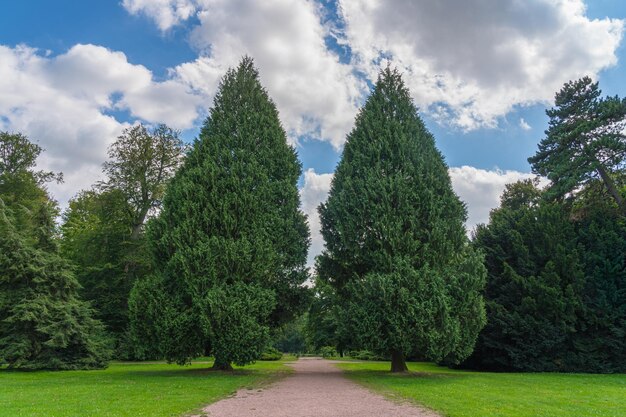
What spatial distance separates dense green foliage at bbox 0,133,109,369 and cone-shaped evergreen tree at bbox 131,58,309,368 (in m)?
6.16

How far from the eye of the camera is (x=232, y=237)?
19.9 metres

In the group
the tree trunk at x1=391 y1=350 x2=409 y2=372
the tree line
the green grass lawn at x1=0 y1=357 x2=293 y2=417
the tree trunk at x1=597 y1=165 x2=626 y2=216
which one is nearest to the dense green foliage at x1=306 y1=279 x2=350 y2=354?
the tree line

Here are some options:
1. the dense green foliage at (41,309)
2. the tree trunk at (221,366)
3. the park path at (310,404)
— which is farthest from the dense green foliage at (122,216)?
the park path at (310,404)

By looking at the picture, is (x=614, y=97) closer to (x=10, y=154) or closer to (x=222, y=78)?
(x=222, y=78)

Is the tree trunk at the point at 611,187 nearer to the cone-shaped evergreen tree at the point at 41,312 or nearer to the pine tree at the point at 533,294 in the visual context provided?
the pine tree at the point at 533,294

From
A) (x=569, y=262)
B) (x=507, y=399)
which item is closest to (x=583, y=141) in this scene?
(x=569, y=262)

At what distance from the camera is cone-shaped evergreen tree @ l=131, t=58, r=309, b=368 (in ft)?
58.6

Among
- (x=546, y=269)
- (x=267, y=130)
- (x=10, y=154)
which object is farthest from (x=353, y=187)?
(x=10, y=154)

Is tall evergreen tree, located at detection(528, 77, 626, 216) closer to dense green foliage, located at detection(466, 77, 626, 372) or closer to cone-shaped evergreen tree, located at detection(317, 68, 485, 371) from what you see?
dense green foliage, located at detection(466, 77, 626, 372)

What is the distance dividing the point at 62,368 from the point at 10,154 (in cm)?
2103

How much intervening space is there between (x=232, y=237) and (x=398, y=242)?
7.69m

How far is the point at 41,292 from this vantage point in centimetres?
2273

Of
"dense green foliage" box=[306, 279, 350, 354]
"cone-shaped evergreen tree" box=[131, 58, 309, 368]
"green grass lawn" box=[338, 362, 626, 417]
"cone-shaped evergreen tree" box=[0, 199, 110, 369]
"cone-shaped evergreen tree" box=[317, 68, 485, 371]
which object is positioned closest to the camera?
"green grass lawn" box=[338, 362, 626, 417]

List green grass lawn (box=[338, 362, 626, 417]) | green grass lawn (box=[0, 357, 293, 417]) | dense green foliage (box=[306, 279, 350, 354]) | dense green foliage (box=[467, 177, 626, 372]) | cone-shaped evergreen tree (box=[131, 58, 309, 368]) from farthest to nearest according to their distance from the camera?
dense green foliage (box=[467, 177, 626, 372]), dense green foliage (box=[306, 279, 350, 354]), cone-shaped evergreen tree (box=[131, 58, 309, 368]), green grass lawn (box=[338, 362, 626, 417]), green grass lawn (box=[0, 357, 293, 417])
